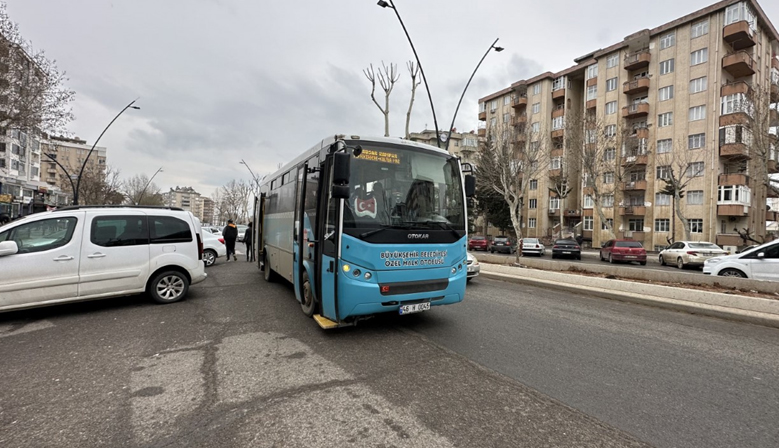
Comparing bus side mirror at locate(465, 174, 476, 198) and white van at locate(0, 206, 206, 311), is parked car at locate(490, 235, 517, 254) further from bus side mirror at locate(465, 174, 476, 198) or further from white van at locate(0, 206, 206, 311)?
white van at locate(0, 206, 206, 311)

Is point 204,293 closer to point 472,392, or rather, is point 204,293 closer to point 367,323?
point 367,323

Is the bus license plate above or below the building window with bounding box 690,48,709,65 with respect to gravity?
below

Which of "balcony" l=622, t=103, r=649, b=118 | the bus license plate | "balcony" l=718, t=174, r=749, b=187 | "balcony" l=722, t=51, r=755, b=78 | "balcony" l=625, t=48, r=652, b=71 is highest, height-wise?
"balcony" l=625, t=48, r=652, b=71

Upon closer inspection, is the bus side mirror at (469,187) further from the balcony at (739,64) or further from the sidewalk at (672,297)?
the balcony at (739,64)

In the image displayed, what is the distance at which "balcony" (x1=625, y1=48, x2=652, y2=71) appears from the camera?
120 ft

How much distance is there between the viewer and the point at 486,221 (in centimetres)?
4738

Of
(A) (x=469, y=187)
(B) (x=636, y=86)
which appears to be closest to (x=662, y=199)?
(B) (x=636, y=86)

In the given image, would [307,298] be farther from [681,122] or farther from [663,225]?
[681,122]

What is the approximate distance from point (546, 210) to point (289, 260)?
47116mm

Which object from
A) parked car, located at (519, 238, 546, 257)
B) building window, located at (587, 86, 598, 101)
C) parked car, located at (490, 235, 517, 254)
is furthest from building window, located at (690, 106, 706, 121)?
parked car, located at (490, 235, 517, 254)

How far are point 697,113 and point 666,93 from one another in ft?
13.1

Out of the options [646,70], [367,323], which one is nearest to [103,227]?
[367,323]

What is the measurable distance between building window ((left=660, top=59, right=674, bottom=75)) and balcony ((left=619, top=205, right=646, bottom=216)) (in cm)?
1366

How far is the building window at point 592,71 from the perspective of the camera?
42294mm
